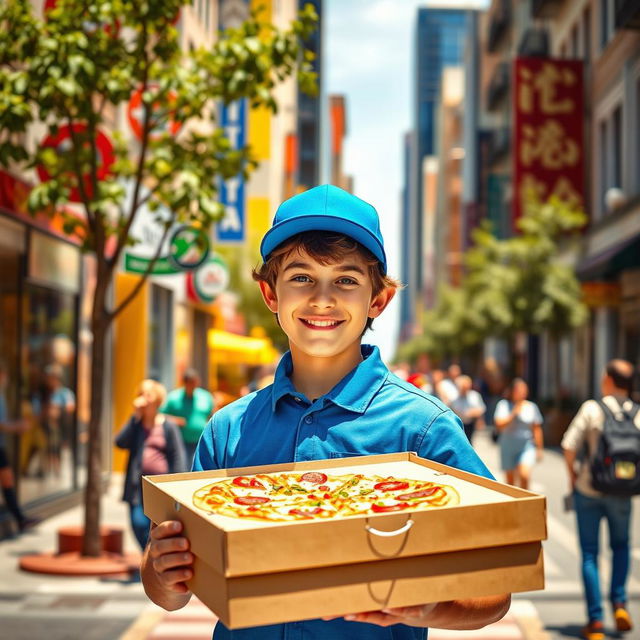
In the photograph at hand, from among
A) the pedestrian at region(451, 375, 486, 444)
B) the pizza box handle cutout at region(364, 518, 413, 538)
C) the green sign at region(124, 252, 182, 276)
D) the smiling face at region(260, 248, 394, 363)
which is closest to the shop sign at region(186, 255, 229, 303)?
the pedestrian at region(451, 375, 486, 444)

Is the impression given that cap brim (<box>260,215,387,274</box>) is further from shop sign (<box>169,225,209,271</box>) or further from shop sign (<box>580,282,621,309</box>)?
shop sign (<box>580,282,621,309</box>)

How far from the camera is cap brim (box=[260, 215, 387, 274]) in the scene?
97.5 inches

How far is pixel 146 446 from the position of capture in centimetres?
895

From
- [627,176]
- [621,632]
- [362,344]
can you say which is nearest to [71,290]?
[621,632]

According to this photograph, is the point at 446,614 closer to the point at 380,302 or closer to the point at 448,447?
the point at 448,447

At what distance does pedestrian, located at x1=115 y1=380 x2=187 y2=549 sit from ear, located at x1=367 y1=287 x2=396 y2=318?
637 centimetres

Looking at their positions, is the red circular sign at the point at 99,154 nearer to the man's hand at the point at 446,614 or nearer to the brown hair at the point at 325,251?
the brown hair at the point at 325,251

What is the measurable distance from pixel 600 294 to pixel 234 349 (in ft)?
32.5

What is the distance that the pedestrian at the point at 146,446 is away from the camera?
29.2ft

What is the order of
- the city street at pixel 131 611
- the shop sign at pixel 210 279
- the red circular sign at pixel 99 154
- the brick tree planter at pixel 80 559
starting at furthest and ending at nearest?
the shop sign at pixel 210 279 < the red circular sign at pixel 99 154 < the brick tree planter at pixel 80 559 < the city street at pixel 131 611

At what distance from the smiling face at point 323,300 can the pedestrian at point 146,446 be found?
21.3 ft

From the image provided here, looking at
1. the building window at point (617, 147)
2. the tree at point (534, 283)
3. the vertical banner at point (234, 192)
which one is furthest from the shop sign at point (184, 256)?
the building window at point (617, 147)

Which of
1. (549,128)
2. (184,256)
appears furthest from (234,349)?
(184,256)

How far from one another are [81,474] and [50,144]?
6.25 m
